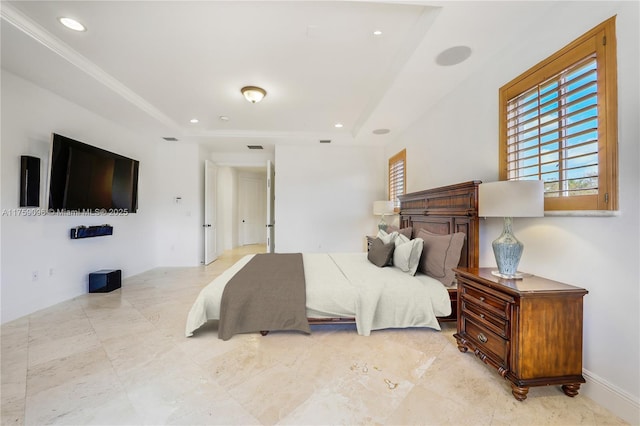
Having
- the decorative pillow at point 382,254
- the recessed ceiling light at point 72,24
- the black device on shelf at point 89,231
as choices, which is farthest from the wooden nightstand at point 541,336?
the black device on shelf at point 89,231

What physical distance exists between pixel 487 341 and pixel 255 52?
3.17 metres

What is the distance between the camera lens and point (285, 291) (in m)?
2.37

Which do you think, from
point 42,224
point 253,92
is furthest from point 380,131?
point 42,224

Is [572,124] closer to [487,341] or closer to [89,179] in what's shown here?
[487,341]

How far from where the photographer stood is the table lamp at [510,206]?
5.37ft

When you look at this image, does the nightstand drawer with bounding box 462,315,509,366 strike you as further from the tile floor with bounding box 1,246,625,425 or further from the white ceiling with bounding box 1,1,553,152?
the white ceiling with bounding box 1,1,553,152

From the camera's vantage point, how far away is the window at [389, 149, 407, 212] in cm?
458

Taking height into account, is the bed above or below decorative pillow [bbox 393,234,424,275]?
below

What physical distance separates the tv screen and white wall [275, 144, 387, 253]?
264 centimetres

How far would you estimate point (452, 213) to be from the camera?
2758 mm

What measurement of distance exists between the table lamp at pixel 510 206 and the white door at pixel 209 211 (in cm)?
527

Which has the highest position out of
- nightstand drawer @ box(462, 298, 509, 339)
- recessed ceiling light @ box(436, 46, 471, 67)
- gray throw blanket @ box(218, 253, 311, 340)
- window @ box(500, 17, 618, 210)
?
recessed ceiling light @ box(436, 46, 471, 67)

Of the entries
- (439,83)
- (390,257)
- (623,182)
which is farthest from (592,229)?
(439,83)

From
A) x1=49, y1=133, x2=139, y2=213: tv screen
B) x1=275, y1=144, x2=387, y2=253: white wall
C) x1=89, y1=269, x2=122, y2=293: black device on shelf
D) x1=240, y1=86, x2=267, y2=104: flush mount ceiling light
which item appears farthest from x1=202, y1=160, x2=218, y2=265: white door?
x1=240, y1=86, x2=267, y2=104: flush mount ceiling light
